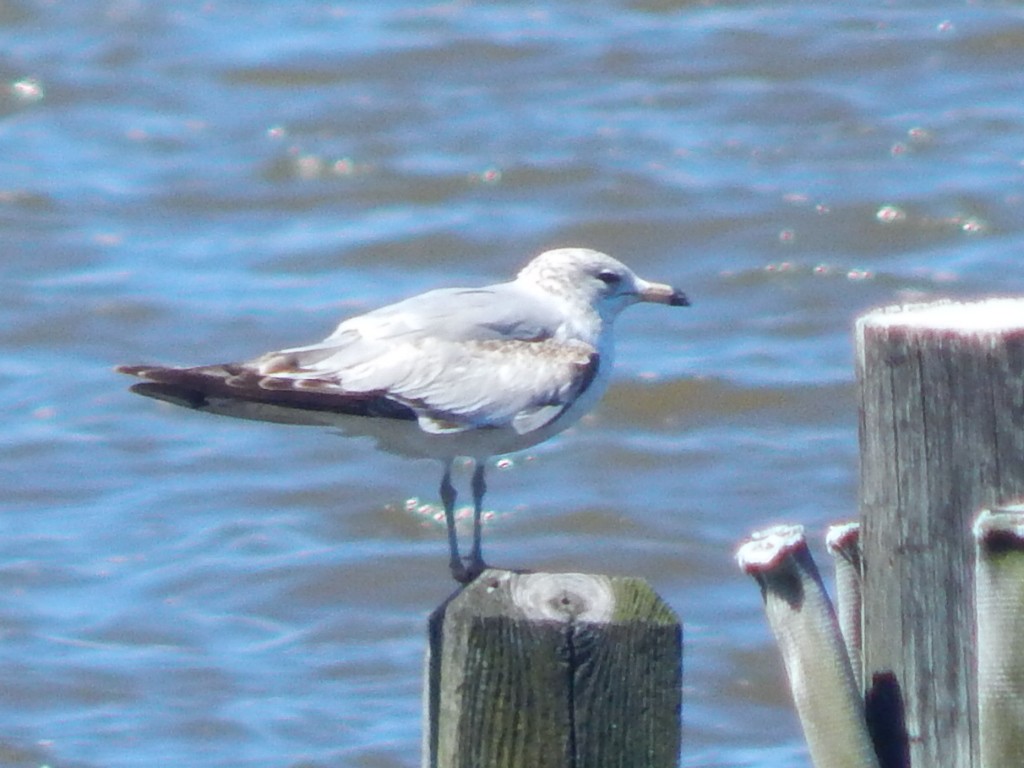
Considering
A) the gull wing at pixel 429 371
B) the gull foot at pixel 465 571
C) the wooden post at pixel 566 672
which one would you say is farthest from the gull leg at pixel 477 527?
the wooden post at pixel 566 672

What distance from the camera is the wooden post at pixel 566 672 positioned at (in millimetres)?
3170

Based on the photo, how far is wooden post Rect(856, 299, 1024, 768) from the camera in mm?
3424

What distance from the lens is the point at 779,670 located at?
320 inches

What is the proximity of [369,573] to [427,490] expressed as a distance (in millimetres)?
900

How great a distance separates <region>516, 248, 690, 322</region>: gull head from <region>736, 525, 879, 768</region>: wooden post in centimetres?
221

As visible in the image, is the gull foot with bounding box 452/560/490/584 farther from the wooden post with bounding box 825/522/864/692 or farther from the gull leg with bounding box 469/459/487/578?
the wooden post with bounding box 825/522/864/692

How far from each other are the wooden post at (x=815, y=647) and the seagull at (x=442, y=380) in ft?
4.58

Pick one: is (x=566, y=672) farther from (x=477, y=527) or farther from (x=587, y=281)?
(x=587, y=281)

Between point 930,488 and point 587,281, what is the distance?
7.70 feet

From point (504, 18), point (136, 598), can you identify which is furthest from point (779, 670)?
point (504, 18)

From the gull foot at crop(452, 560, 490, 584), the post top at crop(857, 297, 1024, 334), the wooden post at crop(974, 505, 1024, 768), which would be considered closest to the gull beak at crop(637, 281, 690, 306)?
the gull foot at crop(452, 560, 490, 584)

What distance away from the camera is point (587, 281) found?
18.9 ft

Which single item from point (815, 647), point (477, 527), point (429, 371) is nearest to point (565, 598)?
point (815, 647)

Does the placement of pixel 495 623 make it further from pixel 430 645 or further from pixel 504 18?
pixel 504 18
